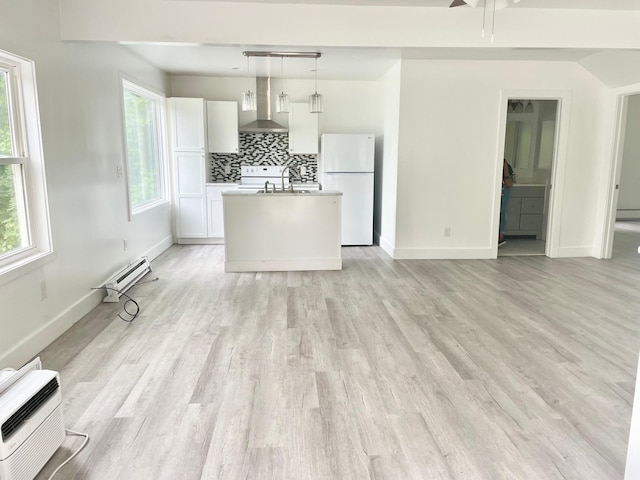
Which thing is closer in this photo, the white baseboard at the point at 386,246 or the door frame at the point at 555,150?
the door frame at the point at 555,150

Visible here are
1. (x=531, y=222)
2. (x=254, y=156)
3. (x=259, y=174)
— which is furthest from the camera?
(x=531, y=222)

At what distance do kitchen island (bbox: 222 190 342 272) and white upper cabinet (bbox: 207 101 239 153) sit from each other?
1.91m

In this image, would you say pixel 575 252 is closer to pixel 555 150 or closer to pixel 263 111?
pixel 555 150

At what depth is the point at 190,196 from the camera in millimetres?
6516

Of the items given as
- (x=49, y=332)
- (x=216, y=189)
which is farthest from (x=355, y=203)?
(x=49, y=332)

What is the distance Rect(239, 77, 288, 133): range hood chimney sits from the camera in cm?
648

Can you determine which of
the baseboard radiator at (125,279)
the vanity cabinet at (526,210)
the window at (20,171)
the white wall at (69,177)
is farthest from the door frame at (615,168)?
the window at (20,171)

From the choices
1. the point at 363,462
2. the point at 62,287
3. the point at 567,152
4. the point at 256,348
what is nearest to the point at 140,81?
the point at 62,287

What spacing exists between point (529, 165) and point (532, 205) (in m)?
1.01

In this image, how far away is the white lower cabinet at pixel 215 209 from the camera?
6.52m

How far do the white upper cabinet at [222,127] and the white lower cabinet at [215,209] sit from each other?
1.88ft

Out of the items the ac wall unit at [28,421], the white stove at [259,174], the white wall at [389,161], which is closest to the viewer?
the ac wall unit at [28,421]

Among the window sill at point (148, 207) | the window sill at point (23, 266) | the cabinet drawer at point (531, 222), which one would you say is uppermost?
the window sill at point (148, 207)

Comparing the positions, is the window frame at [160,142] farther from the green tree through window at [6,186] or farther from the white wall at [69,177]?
the green tree through window at [6,186]
